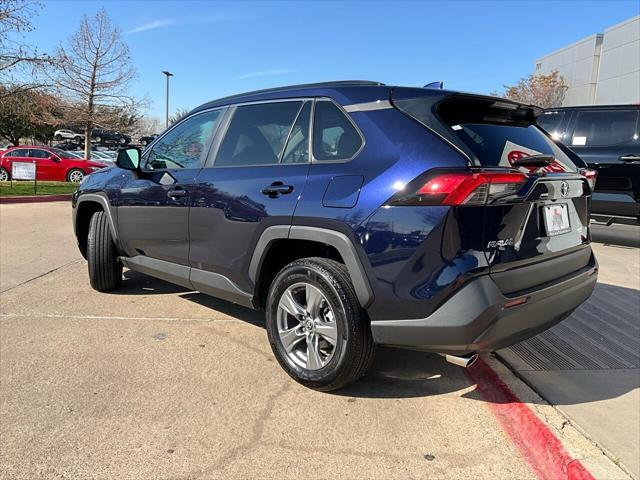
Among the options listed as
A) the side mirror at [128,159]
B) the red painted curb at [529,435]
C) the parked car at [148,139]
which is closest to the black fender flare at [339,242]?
the red painted curb at [529,435]

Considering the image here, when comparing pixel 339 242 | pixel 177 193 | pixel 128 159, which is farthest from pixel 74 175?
pixel 339 242

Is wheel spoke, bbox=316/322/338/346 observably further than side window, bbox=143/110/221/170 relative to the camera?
No

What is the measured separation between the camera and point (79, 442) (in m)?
2.53

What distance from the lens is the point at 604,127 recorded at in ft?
25.3

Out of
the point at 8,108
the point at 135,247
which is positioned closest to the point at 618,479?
the point at 135,247

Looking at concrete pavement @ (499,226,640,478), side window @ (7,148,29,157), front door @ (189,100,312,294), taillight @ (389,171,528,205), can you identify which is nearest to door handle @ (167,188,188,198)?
front door @ (189,100,312,294)

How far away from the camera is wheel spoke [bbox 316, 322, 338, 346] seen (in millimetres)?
2908

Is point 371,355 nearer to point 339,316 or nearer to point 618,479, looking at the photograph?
point 339,316

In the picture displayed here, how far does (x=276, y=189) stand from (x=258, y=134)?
0.63 meters

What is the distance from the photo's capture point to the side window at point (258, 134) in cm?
336

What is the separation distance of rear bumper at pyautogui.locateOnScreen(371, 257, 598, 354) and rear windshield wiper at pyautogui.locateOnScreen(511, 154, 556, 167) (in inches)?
26.4

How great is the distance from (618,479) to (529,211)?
132cm

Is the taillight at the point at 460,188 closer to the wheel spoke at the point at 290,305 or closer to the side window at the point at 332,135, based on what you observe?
the side window at the point at 332,135

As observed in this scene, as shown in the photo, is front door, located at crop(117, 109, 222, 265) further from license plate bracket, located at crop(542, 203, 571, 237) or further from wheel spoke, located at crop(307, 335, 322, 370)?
license plate bracket, located at crop(542, 203, 571, 237)
